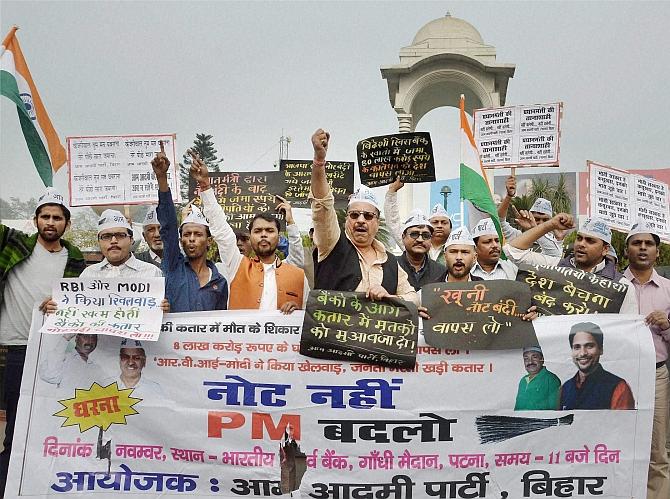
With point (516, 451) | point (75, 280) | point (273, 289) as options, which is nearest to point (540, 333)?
point (516, 451)

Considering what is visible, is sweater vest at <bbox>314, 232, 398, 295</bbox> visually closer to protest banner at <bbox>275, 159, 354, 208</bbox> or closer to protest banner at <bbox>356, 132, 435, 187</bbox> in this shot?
protest banner at <bbox>356, 132, 435, 187</bbox>

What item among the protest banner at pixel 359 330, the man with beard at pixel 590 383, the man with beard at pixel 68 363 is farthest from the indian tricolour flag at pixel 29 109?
the man with beard at pixel 590 383

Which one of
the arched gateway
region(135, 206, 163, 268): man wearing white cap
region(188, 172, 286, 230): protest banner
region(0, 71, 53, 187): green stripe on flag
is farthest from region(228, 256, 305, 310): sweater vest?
the arched gateway

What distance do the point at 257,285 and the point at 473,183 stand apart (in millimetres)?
2281

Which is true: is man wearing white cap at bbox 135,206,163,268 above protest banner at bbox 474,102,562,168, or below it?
below

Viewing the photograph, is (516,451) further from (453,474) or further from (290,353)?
(290,353)

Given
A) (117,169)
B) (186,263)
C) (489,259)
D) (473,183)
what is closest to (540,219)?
(473,183)

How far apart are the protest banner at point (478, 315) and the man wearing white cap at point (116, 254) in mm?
1786

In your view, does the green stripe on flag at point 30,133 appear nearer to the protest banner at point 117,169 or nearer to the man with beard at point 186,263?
the protest banner at point 117,169

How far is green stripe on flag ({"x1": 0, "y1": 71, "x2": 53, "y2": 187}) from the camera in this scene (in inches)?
241

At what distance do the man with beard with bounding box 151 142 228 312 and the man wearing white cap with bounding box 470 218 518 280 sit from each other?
5.57 feet

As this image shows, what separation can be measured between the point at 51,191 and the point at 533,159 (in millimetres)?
4906

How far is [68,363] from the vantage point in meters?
4.82

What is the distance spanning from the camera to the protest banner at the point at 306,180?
9023 mm
